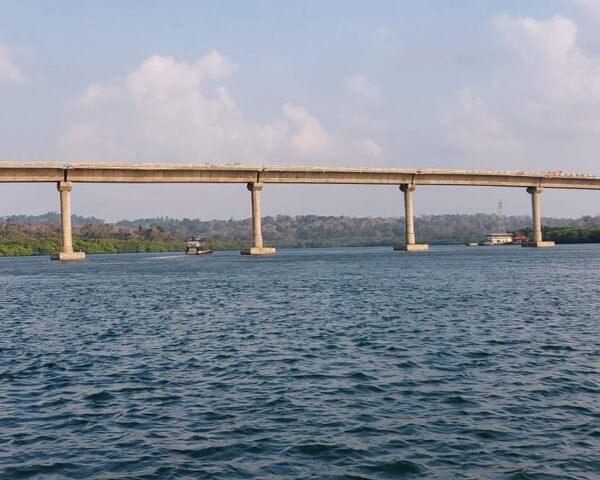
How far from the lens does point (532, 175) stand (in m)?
162

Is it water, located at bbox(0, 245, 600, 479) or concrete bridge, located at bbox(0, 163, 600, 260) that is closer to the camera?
water, located at bbox(0, 245, 600, 479)

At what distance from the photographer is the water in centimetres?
1245

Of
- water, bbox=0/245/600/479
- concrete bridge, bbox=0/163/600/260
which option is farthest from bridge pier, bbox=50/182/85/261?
water, bbox=0/245/600/479

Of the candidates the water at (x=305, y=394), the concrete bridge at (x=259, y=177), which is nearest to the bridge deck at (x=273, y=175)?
the concrete bridge at (x=259, y=177)

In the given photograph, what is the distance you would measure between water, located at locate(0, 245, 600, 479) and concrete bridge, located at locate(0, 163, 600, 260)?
284ft

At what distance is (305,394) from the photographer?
57.4 feet

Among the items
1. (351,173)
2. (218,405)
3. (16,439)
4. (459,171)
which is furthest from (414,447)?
(459,171)

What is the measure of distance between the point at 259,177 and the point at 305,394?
120692mm

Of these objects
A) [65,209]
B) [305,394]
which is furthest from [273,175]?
[305,394]

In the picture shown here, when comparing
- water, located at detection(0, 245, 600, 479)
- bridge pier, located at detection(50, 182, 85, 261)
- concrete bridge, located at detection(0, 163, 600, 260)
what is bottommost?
water, located at detection(0, 245, 600, 479)

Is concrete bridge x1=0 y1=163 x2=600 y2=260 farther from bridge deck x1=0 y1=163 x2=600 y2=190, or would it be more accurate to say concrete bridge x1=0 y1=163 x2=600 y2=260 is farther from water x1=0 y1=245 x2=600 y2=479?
water x1=0 y1=245 x2=600 y2=479

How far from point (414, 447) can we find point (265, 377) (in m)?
7.45

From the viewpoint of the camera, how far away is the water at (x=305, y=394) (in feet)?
40.8

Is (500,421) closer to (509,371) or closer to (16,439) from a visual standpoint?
(509,371)
